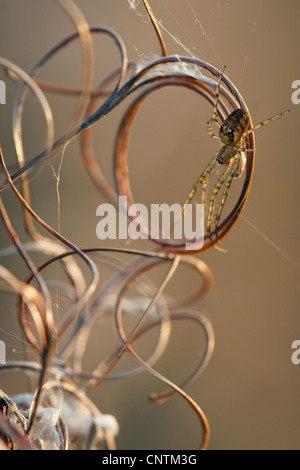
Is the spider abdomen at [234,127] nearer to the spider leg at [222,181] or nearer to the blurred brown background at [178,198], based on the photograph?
the spider leg at [222,181]

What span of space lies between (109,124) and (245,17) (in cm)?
72

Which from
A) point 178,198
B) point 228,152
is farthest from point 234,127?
point 178,198

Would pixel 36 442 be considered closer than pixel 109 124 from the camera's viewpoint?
Yes

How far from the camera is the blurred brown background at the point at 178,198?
1.85 metres

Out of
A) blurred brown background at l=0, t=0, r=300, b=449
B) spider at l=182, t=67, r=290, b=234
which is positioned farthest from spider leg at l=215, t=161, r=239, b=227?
blurred brown background at l=0, t=0, r=300, b=449

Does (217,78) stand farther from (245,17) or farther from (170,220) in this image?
(245,17)

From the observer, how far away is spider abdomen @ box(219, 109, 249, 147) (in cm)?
46

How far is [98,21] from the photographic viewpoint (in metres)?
1.92

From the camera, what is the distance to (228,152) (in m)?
0.61

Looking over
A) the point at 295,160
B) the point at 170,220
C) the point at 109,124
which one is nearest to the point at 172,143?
the point at 109,124

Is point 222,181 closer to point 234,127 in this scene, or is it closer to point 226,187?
point 226,187

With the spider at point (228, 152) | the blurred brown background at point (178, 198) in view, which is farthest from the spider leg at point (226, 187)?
the blurred brown background at point (178, 198)

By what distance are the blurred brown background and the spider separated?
3.59ft

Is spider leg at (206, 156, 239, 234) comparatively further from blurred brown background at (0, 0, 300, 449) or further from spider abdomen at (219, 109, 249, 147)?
blurred brown background at (0, 0, 300, 449)
